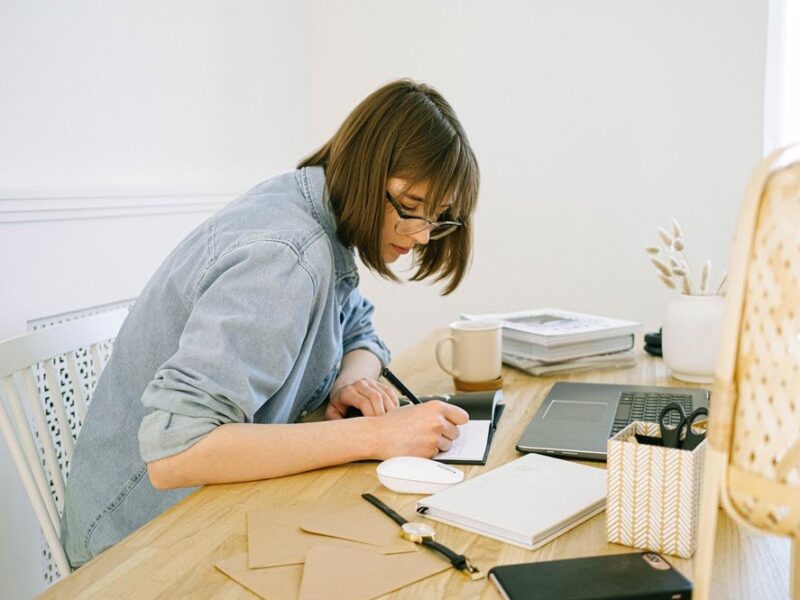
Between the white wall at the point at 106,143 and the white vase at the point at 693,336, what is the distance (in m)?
1.27

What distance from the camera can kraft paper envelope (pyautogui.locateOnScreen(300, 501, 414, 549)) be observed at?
82cm

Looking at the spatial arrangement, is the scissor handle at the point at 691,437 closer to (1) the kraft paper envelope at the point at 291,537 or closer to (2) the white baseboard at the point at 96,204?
(1) the kraft paper envelope at the point at 291,537

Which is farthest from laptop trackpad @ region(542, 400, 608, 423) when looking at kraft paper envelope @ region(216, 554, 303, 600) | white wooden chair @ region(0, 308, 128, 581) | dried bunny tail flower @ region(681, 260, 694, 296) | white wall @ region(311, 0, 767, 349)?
white wall @ region(311, 0, 767, 349)

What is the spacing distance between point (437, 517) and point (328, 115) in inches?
97.9

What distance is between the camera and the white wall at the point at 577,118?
8.85 ft

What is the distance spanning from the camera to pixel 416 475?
3.14 feet

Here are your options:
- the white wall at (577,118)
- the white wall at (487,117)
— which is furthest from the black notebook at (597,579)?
the white wall at (577,118)

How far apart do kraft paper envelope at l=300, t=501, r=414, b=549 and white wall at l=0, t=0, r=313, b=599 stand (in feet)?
3.25

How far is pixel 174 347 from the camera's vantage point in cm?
123

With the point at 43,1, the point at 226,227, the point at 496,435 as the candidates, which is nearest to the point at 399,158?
the point at 226,227

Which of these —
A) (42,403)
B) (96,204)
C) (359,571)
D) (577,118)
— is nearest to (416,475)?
(359,571)

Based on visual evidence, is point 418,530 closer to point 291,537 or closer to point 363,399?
point 291,537

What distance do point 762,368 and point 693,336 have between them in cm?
96

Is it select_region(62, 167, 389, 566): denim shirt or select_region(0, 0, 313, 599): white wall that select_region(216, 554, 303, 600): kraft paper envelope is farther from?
select_region(0, 0, 313, 599): white wall
